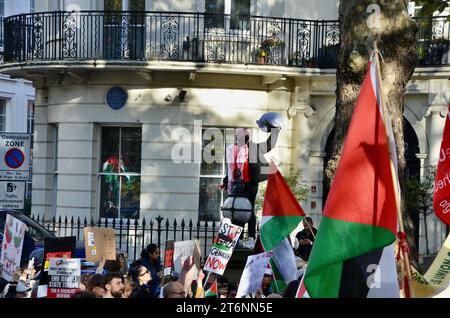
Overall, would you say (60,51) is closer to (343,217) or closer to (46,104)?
(46,104)

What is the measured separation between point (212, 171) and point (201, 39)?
2.78 m

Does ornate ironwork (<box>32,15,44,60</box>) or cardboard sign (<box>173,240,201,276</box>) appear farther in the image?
ornate ironwork (<box>32,15,44,60</box>)

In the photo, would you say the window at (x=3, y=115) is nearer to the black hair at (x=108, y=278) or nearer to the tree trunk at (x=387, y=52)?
the tree trunk at (x=387, y=52)

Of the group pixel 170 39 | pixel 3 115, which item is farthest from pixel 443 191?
pixel 3 115

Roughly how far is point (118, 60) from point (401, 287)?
594 inches

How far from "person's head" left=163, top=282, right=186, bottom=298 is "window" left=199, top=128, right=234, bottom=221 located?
538 inches

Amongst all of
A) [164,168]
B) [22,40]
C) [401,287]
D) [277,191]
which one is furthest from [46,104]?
[401,287]

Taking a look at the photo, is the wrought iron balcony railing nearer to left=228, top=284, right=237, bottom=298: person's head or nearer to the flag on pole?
left=228, top=284, right=237, bottom=298: person's head

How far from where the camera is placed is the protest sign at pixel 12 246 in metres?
11.4

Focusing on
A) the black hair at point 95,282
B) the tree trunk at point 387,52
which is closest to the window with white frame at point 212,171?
the tree trunk at point 387,52

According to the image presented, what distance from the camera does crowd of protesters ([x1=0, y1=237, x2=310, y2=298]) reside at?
9204 mm

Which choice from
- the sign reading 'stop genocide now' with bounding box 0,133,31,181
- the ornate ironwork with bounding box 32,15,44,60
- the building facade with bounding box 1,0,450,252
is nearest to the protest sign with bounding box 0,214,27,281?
the sign reading 'stop genocide now' with bounding box 0,133,31,181

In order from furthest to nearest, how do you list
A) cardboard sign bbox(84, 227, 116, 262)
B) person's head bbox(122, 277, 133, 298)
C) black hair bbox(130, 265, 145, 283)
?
cardboard sign bbox(84, 227, 116, 262)
black hair bbox(130, 265, 145, 283)
person's head bbox(122, 277, 133, 298)
